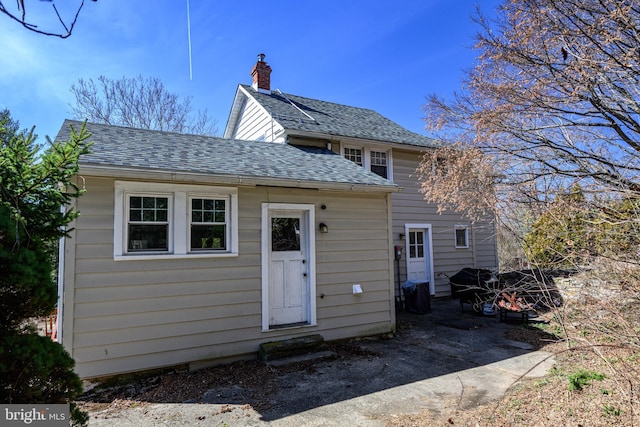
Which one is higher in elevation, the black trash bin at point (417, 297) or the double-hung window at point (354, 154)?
the double-hung window at point (354, 154)

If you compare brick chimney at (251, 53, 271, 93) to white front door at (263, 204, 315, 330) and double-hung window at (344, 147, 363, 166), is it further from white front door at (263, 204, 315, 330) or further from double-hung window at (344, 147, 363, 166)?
white front door at (263, 204, 315, 330)

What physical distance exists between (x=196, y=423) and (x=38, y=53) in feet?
12.9

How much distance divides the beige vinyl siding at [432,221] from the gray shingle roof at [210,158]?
10.2 feet

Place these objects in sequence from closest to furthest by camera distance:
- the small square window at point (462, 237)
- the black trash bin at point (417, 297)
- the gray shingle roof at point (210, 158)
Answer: the gray shingle roof at point (210, 158)
the black trash bin at point (417, 297)
the small square window at point (462, 237)

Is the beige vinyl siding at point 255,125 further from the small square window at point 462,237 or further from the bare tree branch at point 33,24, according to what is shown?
the bare tree branch at point 33,24

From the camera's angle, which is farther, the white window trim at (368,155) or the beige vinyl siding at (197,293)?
the white window trim at (368,155)

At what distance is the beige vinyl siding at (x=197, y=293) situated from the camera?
462 centimetres

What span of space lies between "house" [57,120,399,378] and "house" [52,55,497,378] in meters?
0.02

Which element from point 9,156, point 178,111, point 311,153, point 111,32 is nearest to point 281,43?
point 311,153

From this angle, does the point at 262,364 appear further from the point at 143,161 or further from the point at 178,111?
the point at 178,111

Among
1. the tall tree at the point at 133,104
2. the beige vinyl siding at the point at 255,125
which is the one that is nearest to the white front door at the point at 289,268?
the beige vinyl siding at the point at 255,125

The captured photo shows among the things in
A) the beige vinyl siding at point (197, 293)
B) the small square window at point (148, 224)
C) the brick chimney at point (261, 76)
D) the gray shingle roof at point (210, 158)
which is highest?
the brick chimney at point (261, 76)

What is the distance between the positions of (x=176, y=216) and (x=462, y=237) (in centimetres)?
942

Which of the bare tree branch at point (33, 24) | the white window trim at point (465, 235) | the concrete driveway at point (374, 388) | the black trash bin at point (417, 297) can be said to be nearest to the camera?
the bare tree branch at point (33, 24)
